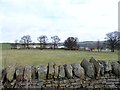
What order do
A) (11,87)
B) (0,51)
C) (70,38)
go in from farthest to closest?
1. (70,38)
2. (0,51)
3. (11,87)

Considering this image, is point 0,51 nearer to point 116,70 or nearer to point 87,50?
point 116,70

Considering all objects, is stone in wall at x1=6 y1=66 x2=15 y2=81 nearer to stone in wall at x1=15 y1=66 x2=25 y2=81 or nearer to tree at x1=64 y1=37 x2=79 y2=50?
stone in wall at x1=15 y1=66 x2=25 y2=81

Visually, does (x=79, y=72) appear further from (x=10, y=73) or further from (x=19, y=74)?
(x=10, y=73)

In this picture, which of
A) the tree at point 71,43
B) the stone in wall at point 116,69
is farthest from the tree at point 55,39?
the stone in wall at point 116,69

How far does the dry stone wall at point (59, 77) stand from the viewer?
16.4 ft

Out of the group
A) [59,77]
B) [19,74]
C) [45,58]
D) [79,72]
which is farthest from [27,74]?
[45,58]

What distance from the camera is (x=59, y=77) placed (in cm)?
502

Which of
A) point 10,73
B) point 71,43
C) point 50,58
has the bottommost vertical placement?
point 50,58

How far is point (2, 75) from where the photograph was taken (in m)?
5.06

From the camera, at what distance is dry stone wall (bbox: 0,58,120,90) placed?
5.01 m

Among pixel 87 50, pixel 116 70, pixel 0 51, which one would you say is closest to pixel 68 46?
pixel 87 50

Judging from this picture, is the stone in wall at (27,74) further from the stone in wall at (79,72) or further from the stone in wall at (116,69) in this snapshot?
the stone in wall at (116,69)

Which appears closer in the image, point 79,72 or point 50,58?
point 79,72

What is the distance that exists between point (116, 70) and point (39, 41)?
475 inches
